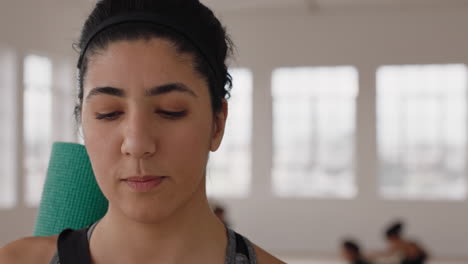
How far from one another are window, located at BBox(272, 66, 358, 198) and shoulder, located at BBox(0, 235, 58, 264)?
861 centimetres

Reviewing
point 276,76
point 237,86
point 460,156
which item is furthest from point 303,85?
point 460,156

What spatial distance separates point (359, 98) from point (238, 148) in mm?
2044

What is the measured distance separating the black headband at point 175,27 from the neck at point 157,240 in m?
0.23

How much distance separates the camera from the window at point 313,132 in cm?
942

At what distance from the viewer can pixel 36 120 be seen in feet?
25.9

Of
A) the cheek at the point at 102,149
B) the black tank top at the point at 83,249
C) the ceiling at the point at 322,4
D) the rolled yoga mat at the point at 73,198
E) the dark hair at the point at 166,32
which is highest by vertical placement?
the ceiling at the point at 322,4

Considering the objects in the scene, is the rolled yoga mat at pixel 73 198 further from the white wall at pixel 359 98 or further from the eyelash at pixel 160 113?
the white wall at pixel 359 98

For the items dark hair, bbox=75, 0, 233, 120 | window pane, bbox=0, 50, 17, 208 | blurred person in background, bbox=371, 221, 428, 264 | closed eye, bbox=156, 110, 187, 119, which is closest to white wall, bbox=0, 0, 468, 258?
window pane, bbox=0, 50, 17, 208

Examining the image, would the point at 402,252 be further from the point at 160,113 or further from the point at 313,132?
the point at 160,113

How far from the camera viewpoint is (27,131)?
7645 mm

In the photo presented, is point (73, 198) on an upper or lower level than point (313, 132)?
lower

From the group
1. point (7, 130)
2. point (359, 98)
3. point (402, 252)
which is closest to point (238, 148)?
point (359, 98)

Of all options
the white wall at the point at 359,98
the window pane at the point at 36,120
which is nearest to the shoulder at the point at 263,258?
the window pane at the point at 36,120

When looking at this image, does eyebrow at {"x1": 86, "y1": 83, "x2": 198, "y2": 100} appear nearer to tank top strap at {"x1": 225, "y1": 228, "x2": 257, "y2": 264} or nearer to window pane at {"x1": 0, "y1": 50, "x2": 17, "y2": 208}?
tank top strap at {"x1": 225, "y1": 228, "x2": 257, "y2": 264}
